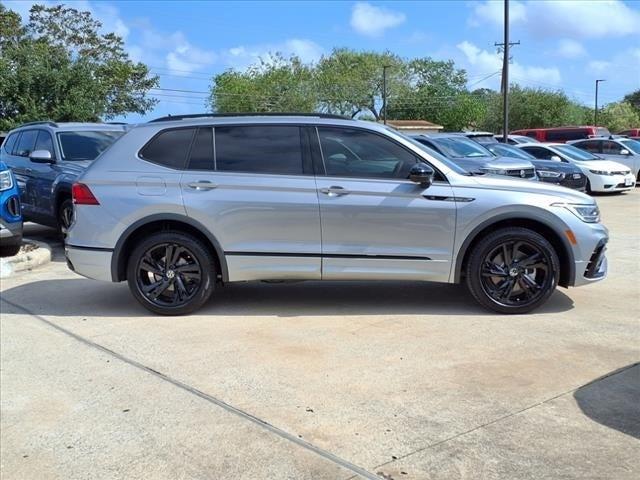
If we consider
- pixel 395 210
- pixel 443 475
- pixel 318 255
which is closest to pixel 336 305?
pixel 318 255

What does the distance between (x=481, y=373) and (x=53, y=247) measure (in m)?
7.68

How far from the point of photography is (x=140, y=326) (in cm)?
563

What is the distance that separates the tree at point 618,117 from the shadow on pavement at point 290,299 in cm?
6831

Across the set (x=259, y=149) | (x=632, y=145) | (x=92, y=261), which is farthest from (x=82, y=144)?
(x=632, y=145)

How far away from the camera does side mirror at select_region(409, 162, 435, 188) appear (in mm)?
5492

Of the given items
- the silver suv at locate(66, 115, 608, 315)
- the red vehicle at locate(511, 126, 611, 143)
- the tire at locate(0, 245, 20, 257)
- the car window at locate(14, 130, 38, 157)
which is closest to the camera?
the silver suv at locate(66, 115, 608, 315)

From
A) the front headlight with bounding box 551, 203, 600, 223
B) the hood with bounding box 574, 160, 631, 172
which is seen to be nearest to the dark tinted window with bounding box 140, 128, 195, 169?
the front headlight with bounding box 551, 203, 600, 223

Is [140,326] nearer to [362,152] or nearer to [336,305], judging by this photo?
[336,305]

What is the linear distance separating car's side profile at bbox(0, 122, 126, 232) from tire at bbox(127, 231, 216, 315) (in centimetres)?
368

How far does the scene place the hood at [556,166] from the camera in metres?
16.1

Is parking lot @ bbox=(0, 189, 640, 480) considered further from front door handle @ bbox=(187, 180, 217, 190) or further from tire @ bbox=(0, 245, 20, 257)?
tire @ bbox=(0, 245, 20, 257)

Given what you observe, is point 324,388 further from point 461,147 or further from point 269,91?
point 269,91

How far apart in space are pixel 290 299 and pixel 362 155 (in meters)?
1.65

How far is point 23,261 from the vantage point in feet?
26.5
